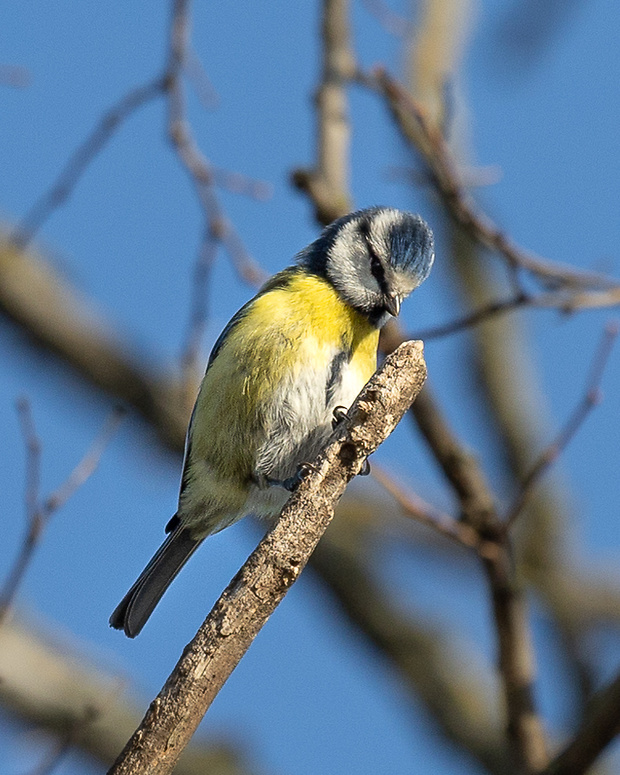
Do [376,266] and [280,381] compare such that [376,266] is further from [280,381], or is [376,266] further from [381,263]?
[280,381]

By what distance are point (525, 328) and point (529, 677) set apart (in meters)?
3.66

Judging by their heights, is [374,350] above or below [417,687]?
above

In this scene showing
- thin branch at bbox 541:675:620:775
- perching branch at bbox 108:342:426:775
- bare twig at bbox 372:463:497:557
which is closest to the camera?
perching branch at bbox 108:342:426:775

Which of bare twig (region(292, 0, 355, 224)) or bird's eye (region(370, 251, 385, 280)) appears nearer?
bird's eye (region(370, 251, 385, 280))

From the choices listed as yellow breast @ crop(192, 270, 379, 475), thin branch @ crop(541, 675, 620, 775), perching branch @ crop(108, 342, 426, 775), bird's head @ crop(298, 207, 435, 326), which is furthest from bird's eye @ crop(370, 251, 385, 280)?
thin branch @ crop(541, 675, 620, 775)

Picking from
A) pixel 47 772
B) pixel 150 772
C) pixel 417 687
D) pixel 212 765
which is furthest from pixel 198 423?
pixel 417 687

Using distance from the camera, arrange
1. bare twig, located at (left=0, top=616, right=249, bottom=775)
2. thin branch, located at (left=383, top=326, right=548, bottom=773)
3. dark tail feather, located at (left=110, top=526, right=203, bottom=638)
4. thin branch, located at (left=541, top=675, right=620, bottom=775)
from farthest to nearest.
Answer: bare twig, located at (left=0, top=616, right=249, bottom=775), thin branch, located at (left=383, top=326, right=548, bottom=773), dark tail feather, located at (left=110, top=526, right=203, bottom=638), thin branch, located at (left=541, top=675, right=620, bottom=775)

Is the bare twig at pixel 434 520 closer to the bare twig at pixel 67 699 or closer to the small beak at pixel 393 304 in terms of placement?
the small beak at pixel 393 304

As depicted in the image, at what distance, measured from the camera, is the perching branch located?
1.88 m

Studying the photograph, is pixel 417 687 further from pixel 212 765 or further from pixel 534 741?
pixel 534 741

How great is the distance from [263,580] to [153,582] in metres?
1.33

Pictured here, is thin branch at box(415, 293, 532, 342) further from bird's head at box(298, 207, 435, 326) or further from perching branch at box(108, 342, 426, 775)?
perching branch at box(108, 342, 426, 775)

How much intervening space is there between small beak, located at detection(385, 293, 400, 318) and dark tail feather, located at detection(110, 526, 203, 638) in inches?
38.6

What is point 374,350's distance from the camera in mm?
3412
